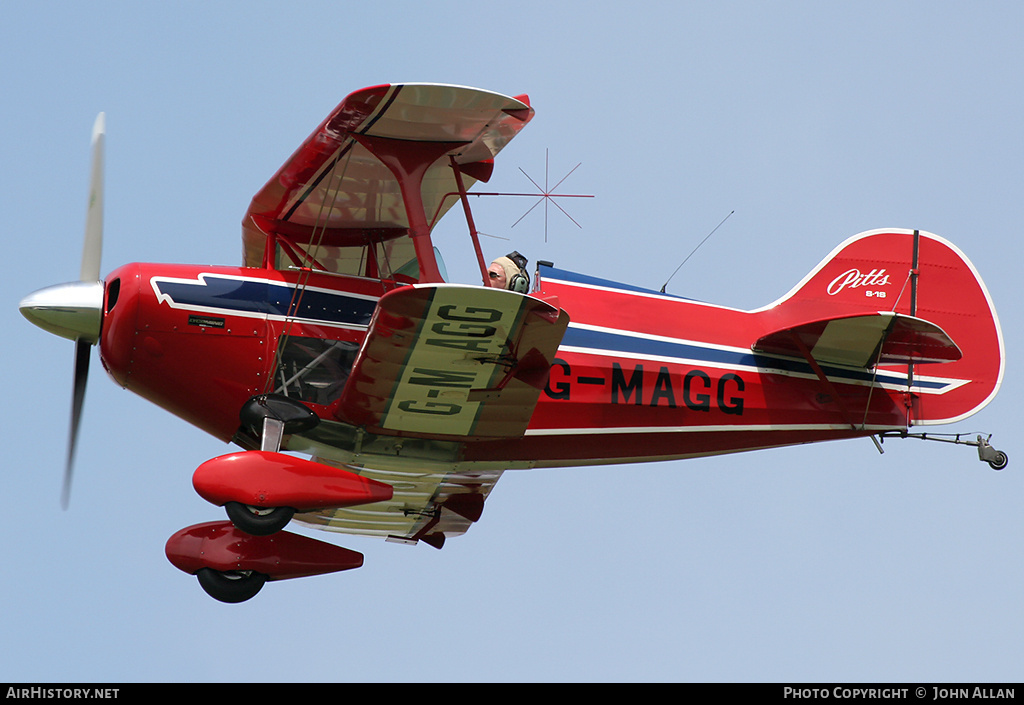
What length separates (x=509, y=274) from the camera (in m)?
10.1

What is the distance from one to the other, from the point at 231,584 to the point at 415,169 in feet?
11.1

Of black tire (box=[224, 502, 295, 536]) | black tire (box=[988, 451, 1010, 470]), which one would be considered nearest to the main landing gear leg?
black tire (box=[988, 451, 1010, 470])

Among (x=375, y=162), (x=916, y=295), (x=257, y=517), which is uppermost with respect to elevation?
(x=375, y=162)

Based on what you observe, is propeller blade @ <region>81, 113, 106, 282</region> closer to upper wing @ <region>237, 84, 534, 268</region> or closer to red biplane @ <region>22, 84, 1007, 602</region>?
red biplane @ <region>22, 84, 1007, 602</region>

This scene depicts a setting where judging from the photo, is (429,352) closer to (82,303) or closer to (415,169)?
(415,169)

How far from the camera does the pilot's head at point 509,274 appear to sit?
10.1 m

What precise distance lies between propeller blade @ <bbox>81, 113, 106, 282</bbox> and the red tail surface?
17.5 ft

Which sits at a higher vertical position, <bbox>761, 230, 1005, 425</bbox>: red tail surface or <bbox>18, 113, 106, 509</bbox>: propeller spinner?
<bbox>761, 230, 1005, 425</bbox>: red tail surface

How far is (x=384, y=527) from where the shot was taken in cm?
1202

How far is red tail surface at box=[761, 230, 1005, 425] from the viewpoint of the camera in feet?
37.7

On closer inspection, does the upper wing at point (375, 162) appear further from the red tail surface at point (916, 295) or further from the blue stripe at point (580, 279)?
the red tail surface at point (916, 295)

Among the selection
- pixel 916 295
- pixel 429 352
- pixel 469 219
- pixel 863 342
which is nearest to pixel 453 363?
pixel 429 352

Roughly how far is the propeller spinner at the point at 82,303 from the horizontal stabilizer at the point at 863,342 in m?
5.13

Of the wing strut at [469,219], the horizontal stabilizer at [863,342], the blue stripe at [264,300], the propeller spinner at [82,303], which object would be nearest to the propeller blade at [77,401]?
the propeller spinner at [82,303]
